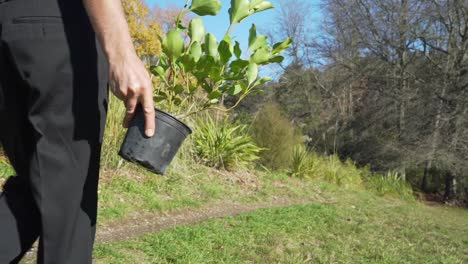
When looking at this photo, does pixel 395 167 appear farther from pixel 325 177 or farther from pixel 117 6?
pixel 117 6

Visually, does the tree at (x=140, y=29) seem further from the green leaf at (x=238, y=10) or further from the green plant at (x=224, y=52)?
the green leaf at (x=238, y=10)

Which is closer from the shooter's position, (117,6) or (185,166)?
(117,6)

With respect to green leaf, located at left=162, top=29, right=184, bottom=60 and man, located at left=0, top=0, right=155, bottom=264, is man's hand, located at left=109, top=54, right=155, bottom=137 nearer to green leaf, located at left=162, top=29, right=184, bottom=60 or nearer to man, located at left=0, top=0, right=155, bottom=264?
man, located at left=0, top=0, right=155, bottom=264

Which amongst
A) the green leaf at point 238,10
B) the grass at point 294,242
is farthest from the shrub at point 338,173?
the green leaf at point 238,10

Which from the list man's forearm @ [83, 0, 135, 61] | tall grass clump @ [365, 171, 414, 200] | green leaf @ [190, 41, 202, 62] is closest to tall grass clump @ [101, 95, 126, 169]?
green leaf @ [190, 41, 202, 62]

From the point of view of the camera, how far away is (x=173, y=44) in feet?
9.15

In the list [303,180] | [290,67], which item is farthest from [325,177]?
[290,67]

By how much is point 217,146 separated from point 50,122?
637 centimetres

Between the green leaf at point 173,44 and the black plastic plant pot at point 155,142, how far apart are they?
145 centimetres

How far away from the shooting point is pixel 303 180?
375 inches

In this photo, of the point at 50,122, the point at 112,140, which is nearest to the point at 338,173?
the point at 112,140

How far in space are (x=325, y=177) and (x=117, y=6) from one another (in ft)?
33.8

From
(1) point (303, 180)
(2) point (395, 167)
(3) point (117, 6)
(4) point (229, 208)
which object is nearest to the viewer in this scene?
(3) point (117, 6)

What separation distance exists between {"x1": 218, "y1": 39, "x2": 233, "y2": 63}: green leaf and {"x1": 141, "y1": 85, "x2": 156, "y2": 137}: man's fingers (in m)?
1.67
